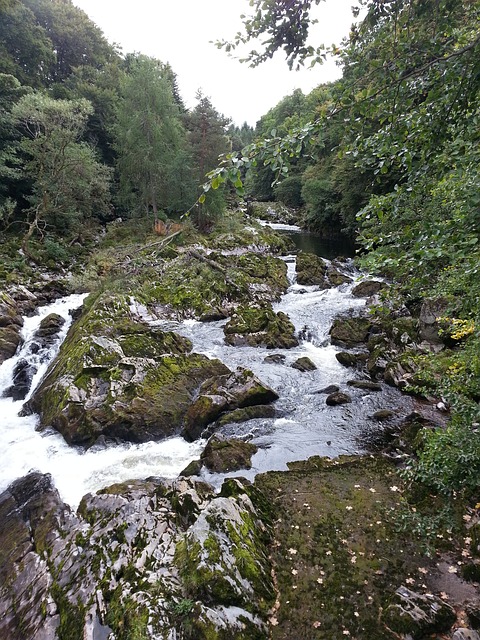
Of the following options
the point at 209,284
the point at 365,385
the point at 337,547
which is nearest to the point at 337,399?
the point at 365,385

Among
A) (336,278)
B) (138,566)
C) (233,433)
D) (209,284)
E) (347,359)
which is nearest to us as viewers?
(138,566)

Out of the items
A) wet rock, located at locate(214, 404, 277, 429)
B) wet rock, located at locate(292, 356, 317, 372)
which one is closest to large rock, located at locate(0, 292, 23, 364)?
wet rock, located at locate(214, 404, 277, 429)

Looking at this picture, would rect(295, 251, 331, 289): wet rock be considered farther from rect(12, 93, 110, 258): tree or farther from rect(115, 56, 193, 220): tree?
rect(12, 93, 110, 258): tree

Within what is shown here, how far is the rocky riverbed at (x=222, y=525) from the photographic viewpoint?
4.66 m

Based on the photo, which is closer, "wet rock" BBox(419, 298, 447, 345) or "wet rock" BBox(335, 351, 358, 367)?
"wet rock" BBox(419, 298, 447, 345)

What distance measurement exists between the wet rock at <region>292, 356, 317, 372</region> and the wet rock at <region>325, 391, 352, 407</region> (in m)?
1.87

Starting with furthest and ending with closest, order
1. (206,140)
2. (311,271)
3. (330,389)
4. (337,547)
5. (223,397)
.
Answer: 1. (206,140)
2. (311,271)
3. (330,389)
4. (223,397)
5. (337,547)

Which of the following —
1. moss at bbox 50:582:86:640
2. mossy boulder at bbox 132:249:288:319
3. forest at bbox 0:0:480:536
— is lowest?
moss at bbox 50:582:86:640

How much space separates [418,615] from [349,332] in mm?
10711

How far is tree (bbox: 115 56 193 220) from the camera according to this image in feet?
82.5

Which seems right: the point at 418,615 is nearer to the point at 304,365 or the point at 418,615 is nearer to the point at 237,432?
the point at 237,432

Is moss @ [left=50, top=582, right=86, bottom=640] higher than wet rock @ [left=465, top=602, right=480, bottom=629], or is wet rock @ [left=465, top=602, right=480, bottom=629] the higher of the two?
moss @ [left=50, top=582, right=86, bottom=640]

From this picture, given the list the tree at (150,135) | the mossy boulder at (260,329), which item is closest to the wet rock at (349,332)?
the mossy boulder at (260,329)

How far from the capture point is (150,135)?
84.2ft
